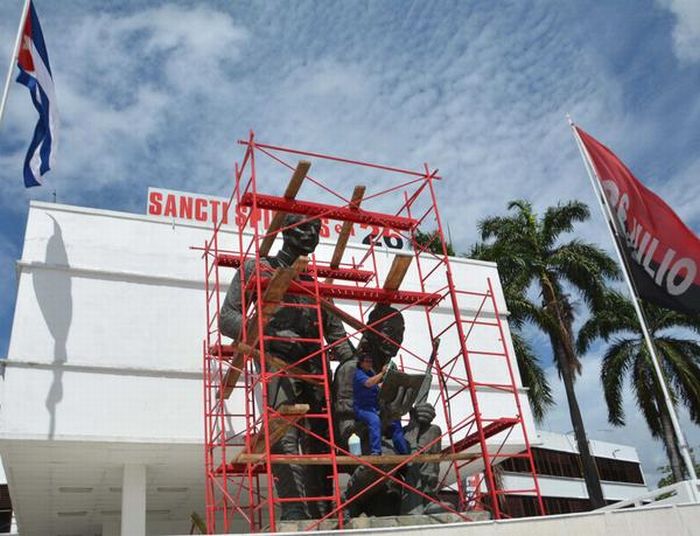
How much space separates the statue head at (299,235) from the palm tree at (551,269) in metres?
15.8

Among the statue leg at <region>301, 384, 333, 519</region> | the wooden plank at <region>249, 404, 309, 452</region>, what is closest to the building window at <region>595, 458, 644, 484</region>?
the statue leg at <region>301, 384, 333, 519</region>

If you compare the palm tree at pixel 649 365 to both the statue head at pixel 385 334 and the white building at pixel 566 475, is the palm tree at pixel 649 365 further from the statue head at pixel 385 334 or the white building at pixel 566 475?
the statue head at pixel 385 334

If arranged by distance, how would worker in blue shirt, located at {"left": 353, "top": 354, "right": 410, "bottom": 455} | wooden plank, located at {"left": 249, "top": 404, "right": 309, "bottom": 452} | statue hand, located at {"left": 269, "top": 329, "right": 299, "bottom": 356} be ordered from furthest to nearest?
statue hand, located at {"left": 269, "top": 329, "right": 299, "bottom": 356}, worker in blue shirt, located at {"left": 353, "top": 354, "right": 410, "bottom": 455}, wooden plank, located at {"left": 249, "top": 404, "right": 309, "bottom": 452}

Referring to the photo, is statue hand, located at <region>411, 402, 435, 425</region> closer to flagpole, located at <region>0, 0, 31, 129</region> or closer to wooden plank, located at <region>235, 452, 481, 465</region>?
wooden plank, located at <region>235, 452, 481, 465</region>

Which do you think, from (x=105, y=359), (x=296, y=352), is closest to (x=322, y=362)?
(x=296, y=352)

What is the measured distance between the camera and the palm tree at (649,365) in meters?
27.4

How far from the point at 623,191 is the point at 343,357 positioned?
684 centimetres

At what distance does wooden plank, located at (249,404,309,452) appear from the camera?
397 inches

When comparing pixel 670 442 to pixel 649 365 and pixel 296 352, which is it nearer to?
pixel 649 365

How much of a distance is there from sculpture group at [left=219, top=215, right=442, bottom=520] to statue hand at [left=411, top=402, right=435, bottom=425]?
0.02 metres

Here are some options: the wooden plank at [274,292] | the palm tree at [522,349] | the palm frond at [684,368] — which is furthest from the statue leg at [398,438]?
the palm frond at [684,368]

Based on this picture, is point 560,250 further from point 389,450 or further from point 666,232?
point 389,450

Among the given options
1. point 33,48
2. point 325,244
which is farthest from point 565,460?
point 33,48

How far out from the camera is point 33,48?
1322cm
